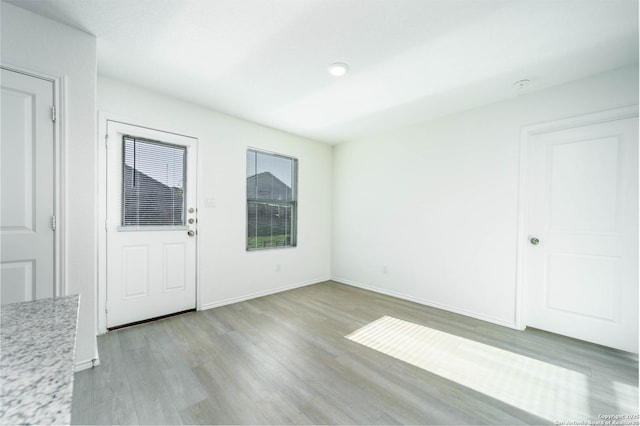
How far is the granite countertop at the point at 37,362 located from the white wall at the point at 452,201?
3.49 m

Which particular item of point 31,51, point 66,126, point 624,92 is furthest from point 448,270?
point 31,51

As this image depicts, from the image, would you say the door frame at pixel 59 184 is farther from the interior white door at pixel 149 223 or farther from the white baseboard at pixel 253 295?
the white baseboard at pixel 253 295

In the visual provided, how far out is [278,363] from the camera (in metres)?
2.14

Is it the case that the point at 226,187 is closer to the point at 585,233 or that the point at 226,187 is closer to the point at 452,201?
the point at 452,201

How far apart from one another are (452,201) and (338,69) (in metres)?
2.11

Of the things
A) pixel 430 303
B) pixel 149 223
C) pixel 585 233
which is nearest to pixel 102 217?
pixel 149 223

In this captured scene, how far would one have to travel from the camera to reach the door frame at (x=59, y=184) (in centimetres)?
188

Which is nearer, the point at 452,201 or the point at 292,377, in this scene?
the point at 292,377

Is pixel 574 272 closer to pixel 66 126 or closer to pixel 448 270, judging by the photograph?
pixel 448 270

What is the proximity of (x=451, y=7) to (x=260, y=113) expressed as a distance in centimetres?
233

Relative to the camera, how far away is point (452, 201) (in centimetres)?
338

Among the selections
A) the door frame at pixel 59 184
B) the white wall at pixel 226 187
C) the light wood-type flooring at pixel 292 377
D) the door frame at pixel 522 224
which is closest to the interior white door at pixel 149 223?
the white wall at pixel 226 187

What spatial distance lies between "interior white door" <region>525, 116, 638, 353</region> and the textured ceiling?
670mm

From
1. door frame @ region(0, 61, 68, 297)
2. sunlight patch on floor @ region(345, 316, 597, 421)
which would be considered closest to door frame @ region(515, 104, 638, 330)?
sunlight patch on floor @ region(345, 316, 597, 421)
